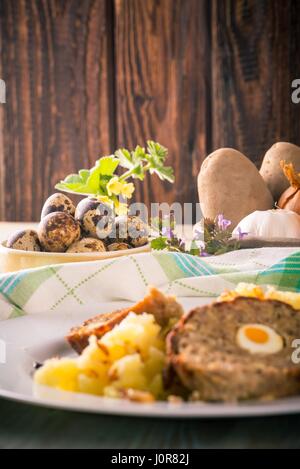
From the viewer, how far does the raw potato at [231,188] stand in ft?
6.07

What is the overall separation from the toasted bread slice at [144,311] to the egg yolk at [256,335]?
0.09 meters

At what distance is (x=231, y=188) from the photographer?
73.1 inches

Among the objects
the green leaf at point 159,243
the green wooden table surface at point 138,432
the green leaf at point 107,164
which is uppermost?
the green leaf at point 107,164

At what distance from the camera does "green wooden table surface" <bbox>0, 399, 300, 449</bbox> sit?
0.56m

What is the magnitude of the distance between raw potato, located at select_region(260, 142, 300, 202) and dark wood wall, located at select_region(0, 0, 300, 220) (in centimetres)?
41

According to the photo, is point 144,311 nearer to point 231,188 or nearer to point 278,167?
point 231,188

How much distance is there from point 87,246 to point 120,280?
26cm

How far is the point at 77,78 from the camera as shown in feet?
8.50

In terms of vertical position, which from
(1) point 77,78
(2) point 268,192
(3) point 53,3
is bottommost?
(2) point 268,192

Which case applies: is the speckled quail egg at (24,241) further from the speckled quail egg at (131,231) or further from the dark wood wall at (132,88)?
the dark wood wall at (132,88)

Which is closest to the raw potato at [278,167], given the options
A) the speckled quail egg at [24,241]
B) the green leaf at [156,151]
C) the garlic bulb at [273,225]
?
the garlic bulb at [273,225]
